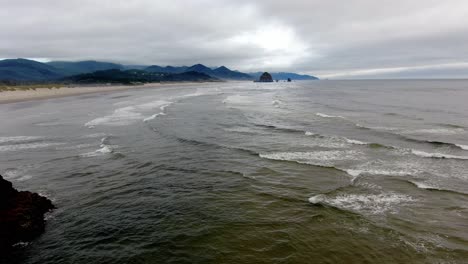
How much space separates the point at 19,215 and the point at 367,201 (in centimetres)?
1447

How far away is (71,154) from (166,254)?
16340mm

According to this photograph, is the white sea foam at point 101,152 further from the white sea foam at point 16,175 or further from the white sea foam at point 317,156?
the white sea foam at point 317,156

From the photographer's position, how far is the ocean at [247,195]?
10062mm

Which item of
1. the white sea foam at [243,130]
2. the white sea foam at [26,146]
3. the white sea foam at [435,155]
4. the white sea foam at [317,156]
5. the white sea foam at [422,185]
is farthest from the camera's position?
the white sea foam at [243,130]

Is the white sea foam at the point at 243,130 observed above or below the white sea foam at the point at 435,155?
below

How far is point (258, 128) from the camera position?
33.5 meters

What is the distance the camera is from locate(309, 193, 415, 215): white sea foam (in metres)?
12.9

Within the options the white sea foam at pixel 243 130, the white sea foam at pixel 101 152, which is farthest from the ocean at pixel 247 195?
the white sea foam at pixel 243 130

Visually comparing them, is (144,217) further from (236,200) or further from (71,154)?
(71,154)

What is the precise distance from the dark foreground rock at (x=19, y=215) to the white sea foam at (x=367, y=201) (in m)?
11.5

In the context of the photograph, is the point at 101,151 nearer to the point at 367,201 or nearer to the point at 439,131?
the point at 367,201

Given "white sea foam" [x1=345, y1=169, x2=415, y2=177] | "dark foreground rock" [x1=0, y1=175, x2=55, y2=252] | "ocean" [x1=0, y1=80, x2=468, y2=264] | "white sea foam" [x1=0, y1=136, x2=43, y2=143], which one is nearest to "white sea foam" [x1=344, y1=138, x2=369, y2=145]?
"ocean" [x1=0, y1=80, x2=468, y2=264]

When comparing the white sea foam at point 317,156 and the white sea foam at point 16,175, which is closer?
the white sea foam at point 16,175

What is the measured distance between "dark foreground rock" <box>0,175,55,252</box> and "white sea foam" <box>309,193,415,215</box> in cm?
1155
